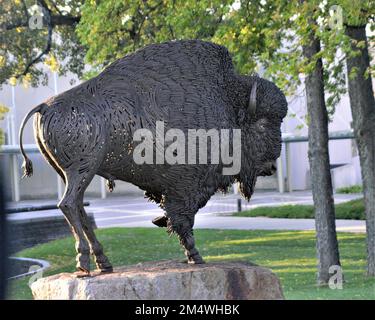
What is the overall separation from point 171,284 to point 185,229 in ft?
2.29

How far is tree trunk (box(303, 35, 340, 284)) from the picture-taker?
12188 mm

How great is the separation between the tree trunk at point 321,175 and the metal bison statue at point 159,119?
5.55 metres

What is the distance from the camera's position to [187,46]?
21.5 ft

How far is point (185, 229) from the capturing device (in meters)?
6.38

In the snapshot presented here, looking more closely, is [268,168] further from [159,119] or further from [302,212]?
[302,212]

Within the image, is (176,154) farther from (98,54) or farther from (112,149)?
(98,54)

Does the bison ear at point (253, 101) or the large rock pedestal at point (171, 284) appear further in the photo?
the bison ear at point (253, 101)

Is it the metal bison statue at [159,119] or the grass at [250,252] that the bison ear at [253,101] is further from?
the grass at [250,252]

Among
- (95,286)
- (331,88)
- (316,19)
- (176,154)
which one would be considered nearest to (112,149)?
(176,154)

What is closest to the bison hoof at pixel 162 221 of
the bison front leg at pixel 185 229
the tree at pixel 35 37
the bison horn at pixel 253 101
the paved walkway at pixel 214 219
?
the bison front leg at pixel 185 229

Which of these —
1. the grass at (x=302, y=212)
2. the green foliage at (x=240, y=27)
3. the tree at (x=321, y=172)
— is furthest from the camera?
the grass at (x=302, y=212)

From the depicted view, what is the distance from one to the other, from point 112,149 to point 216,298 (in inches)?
55.2

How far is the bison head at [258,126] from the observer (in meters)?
6.61

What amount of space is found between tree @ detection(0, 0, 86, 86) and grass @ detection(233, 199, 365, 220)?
898cm
